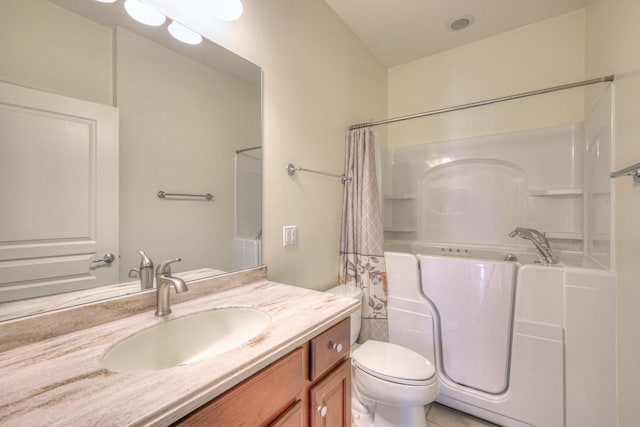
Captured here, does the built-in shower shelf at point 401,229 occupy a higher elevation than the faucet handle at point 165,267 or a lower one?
higher

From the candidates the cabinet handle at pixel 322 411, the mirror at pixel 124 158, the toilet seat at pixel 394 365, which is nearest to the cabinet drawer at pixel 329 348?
the cabinet handle at pixel 322 411

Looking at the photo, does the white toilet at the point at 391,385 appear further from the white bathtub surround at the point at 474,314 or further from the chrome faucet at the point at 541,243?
the chrome faucet at the point at 541,243

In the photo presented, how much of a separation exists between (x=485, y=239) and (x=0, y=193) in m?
2.75

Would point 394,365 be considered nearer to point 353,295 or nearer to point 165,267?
point 353,295

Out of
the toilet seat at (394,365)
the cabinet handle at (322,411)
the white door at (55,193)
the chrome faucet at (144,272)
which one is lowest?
the toilet seat at (394,365)

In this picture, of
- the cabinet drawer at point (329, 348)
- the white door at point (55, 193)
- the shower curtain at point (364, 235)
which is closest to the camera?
the white door at point (55, 193)

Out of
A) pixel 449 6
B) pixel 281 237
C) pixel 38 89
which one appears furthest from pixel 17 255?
pixel 449 6

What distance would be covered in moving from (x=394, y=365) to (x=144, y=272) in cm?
119

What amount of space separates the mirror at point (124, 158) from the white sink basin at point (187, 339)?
21cm

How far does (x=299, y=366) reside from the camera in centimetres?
77

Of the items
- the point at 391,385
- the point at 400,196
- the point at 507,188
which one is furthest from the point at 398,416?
the point at 507,188

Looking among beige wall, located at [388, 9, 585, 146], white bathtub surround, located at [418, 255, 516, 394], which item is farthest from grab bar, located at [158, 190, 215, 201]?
beige wall, located at [388, 9, 585, 146]

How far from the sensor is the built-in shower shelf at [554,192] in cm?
189

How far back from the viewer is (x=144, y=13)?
3.14ft
